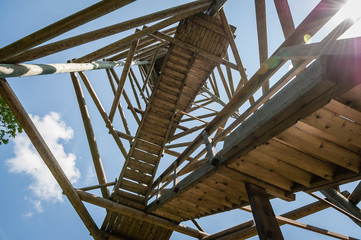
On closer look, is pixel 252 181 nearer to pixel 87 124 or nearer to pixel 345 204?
pixel 345 204

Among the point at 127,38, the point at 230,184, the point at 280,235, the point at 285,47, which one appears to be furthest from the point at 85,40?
the point at 280,235

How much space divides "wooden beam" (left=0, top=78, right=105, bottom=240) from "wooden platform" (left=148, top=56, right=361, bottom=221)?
110 inches

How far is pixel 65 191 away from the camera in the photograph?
5.23 meters

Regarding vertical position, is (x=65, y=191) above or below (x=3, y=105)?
below

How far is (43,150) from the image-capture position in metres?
4.48

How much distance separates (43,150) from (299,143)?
179 inches

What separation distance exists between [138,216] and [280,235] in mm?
4343

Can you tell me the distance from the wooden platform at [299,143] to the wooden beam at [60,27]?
2.60 meters

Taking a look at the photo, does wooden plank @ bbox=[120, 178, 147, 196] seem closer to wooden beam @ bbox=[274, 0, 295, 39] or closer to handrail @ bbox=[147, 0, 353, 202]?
handrail @ bbox=[147, 0, 353, 202]

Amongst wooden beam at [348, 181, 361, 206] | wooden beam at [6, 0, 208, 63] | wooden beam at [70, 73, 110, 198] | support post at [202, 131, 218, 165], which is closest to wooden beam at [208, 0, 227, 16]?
wooden beam at [6, 0, 208, 63]

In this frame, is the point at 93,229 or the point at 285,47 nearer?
the point at 285,47

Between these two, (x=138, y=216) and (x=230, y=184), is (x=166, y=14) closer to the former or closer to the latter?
(x=230, y=184)

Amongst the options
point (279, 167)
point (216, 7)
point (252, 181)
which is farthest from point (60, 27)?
point (216, 7)

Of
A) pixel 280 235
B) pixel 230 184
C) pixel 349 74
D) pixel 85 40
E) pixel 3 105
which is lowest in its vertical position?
pixel 280 235
